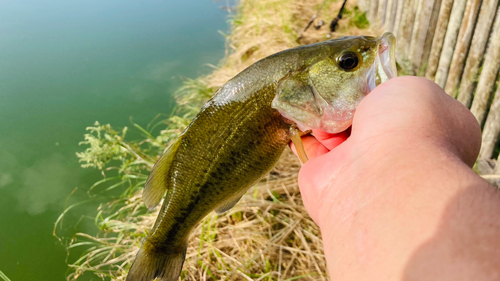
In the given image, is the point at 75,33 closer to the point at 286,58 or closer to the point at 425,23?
the point at 425,23

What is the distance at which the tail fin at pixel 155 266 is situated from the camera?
6.17 feet

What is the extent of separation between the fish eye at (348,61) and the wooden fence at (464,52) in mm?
1894

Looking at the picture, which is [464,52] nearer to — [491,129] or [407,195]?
[491,129]

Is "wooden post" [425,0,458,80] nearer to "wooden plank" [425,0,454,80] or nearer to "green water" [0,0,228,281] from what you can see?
"wooden plank" [425,0,454,80]

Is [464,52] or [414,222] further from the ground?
[414,222]

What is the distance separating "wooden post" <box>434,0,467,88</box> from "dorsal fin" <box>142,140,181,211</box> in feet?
10.2

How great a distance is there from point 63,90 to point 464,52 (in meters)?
7.21

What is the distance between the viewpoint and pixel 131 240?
3.28m

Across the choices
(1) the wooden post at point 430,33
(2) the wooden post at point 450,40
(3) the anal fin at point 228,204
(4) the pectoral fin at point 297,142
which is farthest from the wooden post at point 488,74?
(3) the anal fin at point 228,204

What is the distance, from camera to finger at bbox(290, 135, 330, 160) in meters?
1.88

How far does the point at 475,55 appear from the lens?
2.99 meters

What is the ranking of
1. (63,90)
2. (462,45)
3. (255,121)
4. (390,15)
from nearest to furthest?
(255,121) → (462,45) → (390,15) → (63,90)

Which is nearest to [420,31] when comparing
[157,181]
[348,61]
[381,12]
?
[381,12]

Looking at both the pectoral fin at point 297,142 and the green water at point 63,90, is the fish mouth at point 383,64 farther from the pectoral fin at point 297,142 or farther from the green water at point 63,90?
the green water at point 63,90
